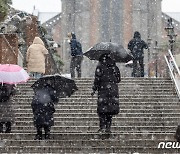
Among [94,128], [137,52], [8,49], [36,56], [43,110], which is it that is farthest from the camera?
[137,52]

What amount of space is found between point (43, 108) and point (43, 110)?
0.04 m

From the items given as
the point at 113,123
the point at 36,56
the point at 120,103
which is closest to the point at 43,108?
the point at 113,123

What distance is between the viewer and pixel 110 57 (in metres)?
11.6

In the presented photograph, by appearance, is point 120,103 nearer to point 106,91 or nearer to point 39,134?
point 106,91

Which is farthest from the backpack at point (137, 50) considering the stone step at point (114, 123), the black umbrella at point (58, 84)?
the black umbrella at point (58, 84)

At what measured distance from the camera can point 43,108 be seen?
1100 cm

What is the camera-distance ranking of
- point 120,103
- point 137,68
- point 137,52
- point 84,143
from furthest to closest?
1. point 137,68
2. point 137,52
3. point 120,103
4. point 84,143

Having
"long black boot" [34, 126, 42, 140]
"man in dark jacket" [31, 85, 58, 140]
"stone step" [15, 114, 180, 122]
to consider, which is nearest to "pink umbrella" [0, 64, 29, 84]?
"man in dark jacket" [31, 85, 58, 140]

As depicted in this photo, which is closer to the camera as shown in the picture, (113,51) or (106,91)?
(106,91)

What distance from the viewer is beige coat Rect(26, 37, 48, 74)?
17.3 meters

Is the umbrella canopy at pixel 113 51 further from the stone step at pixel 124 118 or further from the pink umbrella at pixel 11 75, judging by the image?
the stone step at pixel 124 118

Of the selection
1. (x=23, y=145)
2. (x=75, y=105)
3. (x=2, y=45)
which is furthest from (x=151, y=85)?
(x=23, y=145)

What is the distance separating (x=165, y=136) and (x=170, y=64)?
7.35 meters

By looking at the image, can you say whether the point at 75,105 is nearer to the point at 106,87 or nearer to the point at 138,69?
the point at 106,87
